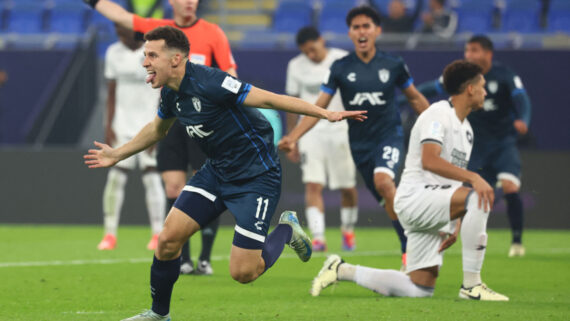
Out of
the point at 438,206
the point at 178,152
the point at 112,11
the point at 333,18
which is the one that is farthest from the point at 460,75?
the point at 333,18

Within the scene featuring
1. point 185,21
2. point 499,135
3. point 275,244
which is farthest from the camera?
point 499,135

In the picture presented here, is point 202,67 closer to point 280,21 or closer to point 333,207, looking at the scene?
point 333,207

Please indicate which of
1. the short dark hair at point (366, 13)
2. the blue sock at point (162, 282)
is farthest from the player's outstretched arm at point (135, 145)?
the short dark hair at point (366, 13)

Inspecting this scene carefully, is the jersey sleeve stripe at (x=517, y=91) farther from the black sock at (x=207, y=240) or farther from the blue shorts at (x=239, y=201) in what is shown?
the blue shorts at (x=239, y=201)

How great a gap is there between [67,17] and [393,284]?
14.5 m

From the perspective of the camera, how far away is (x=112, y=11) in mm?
7707

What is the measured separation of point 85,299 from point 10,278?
5.06 ft

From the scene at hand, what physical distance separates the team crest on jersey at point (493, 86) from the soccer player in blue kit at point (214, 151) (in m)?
4.98

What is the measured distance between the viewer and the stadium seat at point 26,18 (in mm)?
19797

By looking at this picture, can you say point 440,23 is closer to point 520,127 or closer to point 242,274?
point 520,127

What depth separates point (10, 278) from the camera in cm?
791

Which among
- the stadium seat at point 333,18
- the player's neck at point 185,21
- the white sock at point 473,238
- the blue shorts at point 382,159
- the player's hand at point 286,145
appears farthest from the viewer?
the stadium seat at point 333,18

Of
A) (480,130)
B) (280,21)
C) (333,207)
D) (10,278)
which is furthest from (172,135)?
(280,21)

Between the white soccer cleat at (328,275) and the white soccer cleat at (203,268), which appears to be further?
the white soccer cleat at (203,268)
